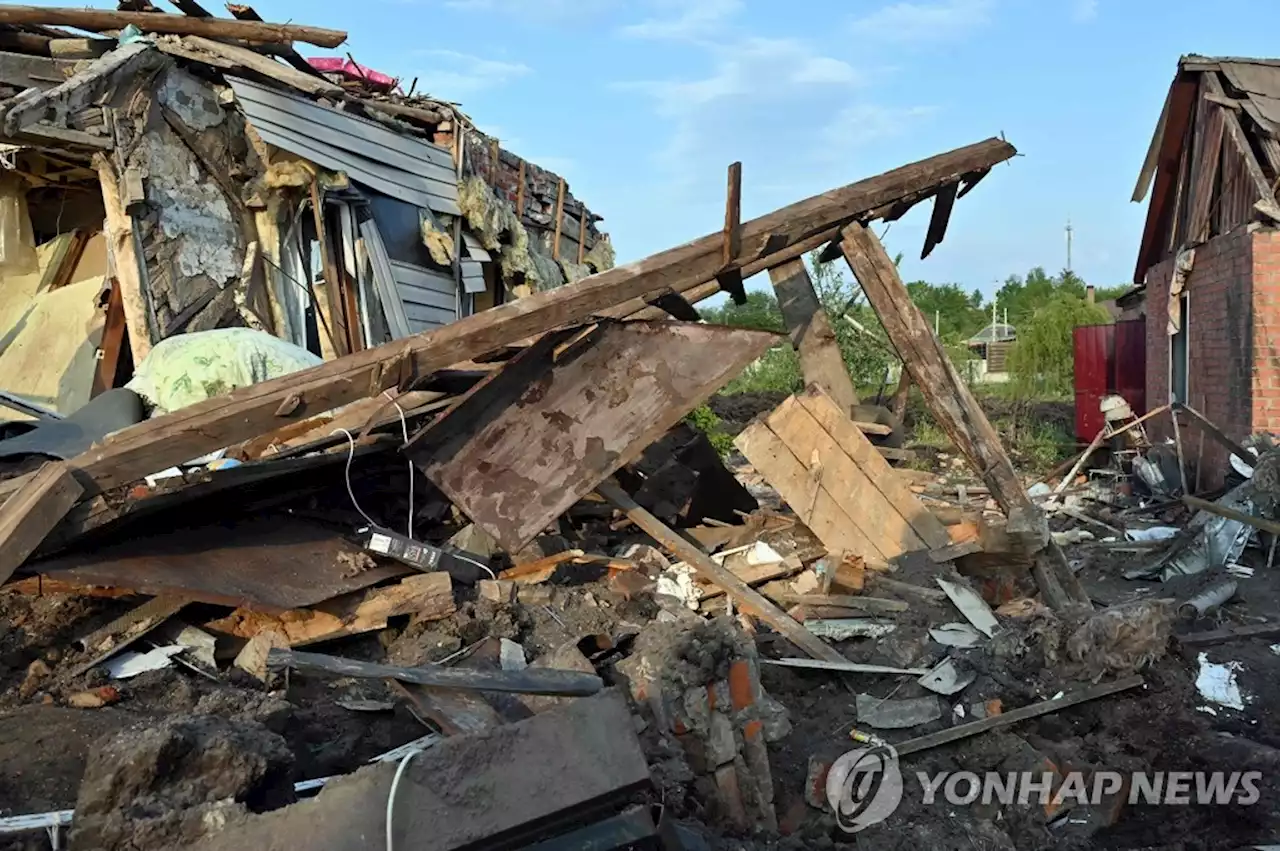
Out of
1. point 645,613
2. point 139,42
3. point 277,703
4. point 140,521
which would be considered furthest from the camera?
point 139,42

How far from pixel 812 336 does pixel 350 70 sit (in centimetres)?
802

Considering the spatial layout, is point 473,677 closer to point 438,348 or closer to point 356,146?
point 438,348

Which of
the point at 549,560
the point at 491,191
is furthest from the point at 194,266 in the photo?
the point at 549,560

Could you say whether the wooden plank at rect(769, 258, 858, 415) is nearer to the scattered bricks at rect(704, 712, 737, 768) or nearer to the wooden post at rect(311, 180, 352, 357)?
the scattered bricks at rect(704, 712, 737, 768)

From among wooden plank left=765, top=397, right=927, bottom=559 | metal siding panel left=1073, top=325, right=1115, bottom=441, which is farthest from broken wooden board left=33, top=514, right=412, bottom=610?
metal siding panel left=1073, top=325, right=1115, bottom=441

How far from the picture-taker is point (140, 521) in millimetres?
4027

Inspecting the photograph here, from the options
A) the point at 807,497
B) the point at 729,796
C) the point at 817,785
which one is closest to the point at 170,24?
the point at 807,497

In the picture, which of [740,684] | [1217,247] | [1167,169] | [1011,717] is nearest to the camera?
[740,684]

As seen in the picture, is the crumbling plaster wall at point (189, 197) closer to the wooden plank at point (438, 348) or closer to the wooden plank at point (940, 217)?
the wooden plank at point (438, 348)

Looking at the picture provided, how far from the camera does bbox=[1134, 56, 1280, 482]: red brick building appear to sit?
8.25 m

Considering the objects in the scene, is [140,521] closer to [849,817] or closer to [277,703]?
[277,703]

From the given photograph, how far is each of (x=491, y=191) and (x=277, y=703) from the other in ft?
29.7

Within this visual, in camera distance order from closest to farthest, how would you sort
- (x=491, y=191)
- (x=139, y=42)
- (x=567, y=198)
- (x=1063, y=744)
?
(x=1063, y=744) → (x=139, y=42) → (x=491, y=191) → (x=567, y=198)

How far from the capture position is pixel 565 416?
434 cm
